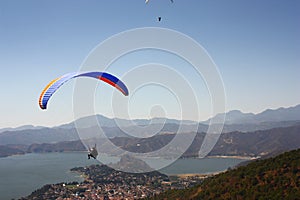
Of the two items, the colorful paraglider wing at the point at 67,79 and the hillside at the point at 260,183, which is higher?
the colorful paraglider wing at the point at 67,79

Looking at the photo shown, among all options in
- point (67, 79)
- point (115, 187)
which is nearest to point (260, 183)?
point (67, 79)

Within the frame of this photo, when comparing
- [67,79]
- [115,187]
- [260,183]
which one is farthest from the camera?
[115,187]

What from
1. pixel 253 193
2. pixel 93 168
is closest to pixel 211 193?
Result: pixel 253 193

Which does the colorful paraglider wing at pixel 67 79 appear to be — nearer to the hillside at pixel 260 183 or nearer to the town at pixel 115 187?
the hillside at pixel 260 183

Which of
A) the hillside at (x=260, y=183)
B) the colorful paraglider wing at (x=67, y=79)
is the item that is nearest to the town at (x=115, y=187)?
the hillside at (x=260, y=183)

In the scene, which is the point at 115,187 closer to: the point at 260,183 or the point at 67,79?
the point at 260,183

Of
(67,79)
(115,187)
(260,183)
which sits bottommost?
(115,187)
